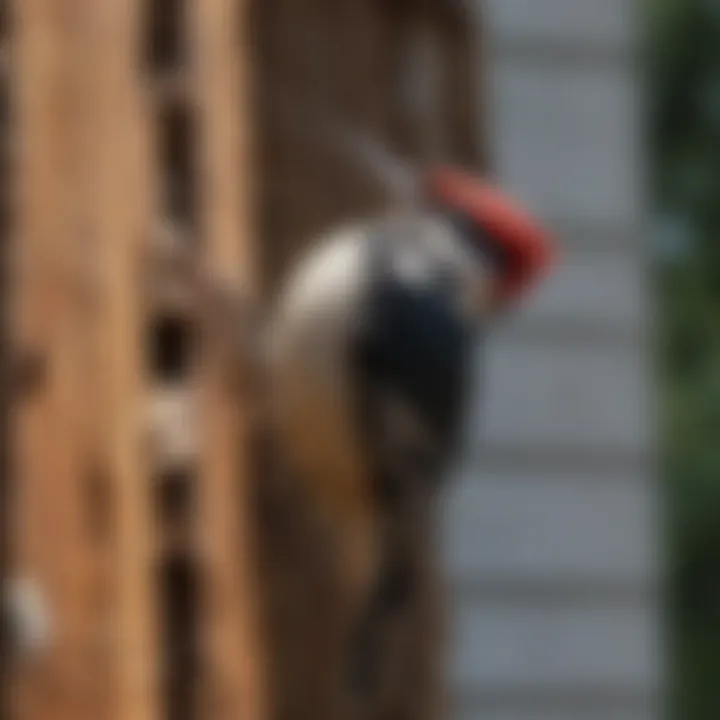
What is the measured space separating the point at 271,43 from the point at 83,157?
5.4 inches

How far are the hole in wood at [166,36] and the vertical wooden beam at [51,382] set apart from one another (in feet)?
0.28

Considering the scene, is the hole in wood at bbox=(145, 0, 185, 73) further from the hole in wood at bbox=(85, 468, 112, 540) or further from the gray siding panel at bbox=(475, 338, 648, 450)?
the gray siding panel at bbox=(475, 338, 648, 450)

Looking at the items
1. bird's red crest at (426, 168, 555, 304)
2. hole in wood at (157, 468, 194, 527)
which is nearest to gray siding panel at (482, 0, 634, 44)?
bird's red crest at (426, 168, 555, 304)

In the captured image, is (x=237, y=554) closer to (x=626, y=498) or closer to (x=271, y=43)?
(x=271, y=43)

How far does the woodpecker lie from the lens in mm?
809

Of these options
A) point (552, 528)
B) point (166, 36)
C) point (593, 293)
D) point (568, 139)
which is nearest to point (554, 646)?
point (552, 528)

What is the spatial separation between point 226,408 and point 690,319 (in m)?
0.69

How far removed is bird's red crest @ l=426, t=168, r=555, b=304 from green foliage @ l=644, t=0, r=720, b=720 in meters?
0.54

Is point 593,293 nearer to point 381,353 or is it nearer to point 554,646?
point 554,646

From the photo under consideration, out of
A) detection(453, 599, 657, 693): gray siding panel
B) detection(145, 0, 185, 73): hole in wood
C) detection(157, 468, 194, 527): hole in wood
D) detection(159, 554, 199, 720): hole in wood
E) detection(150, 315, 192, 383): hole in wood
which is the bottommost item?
detection(453, 599, 657, 693): gray siding panel

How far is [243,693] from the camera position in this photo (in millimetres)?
827

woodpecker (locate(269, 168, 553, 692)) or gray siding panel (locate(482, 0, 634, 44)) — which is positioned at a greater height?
gray siding panel (locate(482, 0, 634, 44))

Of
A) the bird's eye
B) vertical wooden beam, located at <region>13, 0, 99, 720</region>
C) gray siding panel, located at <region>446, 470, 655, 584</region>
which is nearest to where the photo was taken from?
vertical wooden beam, located at <region>13, 0, 99, 720</region>

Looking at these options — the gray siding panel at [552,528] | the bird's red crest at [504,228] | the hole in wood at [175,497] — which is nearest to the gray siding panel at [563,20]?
the gray siding panel at [552,528]
